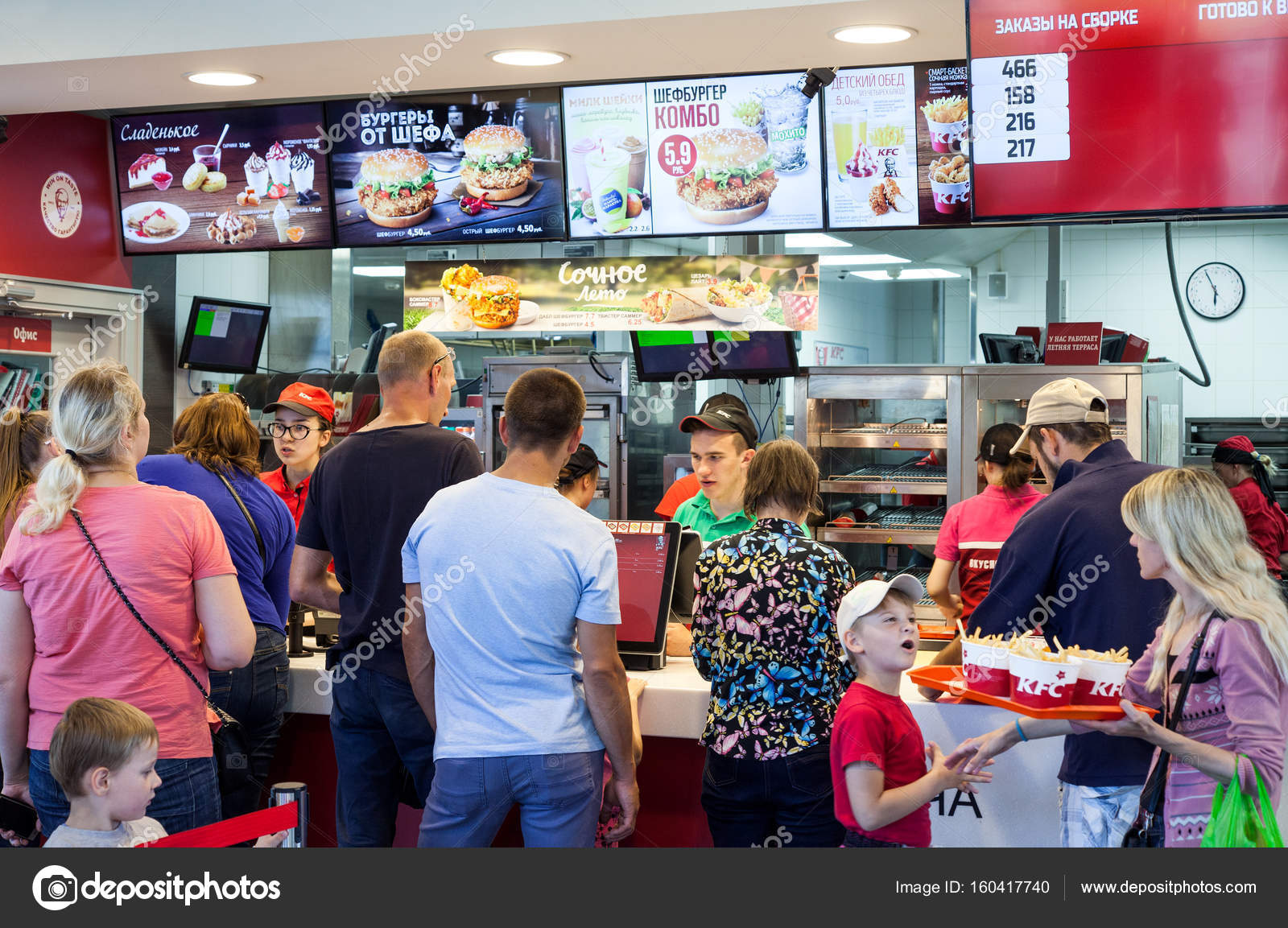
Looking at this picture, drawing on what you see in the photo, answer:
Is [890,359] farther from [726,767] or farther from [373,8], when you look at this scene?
[726,767]

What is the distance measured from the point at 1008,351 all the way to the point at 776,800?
12.7ft

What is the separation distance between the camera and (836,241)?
9445 mm

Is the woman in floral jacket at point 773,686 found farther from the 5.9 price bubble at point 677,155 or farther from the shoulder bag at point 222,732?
the 5.9 price bubble at point 677,155

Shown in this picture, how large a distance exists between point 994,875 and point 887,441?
4.24 meters

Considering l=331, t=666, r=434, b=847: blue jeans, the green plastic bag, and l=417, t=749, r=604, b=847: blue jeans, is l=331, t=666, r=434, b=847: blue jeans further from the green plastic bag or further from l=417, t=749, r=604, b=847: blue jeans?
the green plastic bag

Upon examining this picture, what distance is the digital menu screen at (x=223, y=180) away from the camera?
5.36 meters

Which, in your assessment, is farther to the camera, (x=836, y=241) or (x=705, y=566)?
(x=836, y=241)

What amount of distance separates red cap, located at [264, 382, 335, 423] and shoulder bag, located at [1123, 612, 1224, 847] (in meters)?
2.84

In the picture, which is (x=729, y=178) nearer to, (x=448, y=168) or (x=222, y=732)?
(x=448, y=168)

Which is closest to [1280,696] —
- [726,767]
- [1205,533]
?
[1205,533]

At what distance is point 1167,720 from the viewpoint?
7.39 ft

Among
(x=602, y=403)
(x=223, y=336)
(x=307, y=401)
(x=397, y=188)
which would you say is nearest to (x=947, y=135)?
(x=602, y=403)

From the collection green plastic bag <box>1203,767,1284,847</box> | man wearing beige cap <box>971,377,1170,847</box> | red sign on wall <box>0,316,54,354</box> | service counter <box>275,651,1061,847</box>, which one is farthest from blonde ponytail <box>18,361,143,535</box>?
red sign on wall <box>0,316,54,354</box>

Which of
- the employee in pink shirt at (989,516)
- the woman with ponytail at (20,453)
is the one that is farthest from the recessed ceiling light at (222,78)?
the employee in pink shirt at (989,516)
